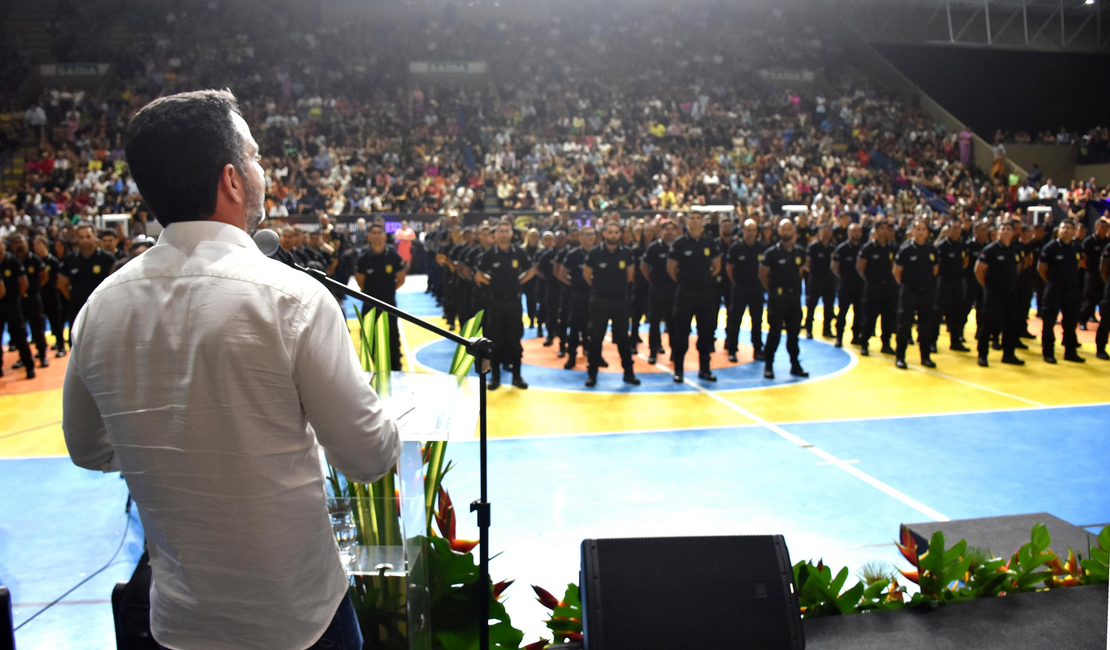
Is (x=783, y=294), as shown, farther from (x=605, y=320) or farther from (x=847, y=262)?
(x=847, y=262)

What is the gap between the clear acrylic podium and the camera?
7.35 ft

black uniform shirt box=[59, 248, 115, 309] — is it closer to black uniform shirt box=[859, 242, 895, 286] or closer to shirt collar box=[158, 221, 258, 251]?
shirt collar box=[158, 221, 258, 251]

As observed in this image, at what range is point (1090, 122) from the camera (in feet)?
98.3

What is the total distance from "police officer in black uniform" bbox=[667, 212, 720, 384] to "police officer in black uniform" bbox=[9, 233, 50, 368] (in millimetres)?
8215

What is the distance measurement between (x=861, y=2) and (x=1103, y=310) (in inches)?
997

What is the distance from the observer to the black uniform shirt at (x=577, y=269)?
9.67 meters

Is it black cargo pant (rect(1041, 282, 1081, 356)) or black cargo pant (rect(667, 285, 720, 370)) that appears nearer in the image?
black cargo pant (rect(667, 285, 720, 370))

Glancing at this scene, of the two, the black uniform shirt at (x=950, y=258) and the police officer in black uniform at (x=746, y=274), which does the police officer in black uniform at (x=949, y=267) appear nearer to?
the black uniform shirt at (x=950, y=258)

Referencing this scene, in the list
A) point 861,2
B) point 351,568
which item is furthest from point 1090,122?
point 351,568

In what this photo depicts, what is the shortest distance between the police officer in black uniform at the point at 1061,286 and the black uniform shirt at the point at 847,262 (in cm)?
235

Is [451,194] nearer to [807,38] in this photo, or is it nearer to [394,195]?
[394,195]

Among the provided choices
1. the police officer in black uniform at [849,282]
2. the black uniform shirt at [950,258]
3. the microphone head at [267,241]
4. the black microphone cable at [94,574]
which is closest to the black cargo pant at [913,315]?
the black uniform shirt at [950,258]

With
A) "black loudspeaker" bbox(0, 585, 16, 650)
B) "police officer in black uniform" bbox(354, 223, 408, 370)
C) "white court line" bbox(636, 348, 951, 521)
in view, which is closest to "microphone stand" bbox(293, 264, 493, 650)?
"black loudspeaker" bbox(0, 585, 16, 650)

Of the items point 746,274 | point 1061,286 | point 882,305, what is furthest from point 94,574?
point 1061,286
